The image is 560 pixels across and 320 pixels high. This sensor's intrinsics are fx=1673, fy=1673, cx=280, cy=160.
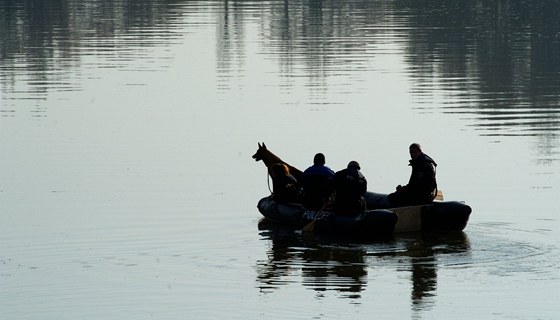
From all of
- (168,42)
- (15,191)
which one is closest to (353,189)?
(15,191)

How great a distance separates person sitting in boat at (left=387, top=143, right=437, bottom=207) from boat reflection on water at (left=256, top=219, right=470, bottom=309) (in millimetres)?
751

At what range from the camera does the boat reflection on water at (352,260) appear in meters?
25.0

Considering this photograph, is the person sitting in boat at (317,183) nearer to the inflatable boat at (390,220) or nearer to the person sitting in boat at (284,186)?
the inflatable boat at (390,220)

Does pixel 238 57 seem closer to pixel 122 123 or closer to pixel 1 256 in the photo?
pixel 122 123

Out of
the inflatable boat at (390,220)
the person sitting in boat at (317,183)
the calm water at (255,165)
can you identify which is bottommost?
the calm water at (255,165)

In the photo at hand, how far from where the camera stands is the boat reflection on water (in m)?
25.0

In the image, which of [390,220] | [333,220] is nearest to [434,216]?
[390,220]

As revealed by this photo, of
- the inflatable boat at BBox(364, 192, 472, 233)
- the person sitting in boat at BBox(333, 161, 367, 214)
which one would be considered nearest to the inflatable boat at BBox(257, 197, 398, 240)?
Answer: the person sitting in boat at BBox(333, 161, 367, 214)

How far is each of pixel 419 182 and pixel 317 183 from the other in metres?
1.96

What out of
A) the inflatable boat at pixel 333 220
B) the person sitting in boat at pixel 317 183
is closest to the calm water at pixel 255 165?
the inflatable boat at pixel 333 220

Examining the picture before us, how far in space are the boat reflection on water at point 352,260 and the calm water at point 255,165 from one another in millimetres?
65

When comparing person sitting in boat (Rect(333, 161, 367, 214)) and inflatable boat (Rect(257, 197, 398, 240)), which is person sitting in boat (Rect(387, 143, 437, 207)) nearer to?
person sitting in boat (Rect(333, 161, 367, 214))

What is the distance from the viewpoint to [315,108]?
4991 cm

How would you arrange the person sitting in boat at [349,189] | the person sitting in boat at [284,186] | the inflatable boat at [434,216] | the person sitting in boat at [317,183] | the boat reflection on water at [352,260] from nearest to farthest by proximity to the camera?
the boat reflection on water at [352,260], the person sitting in boat at [349,189], the inflatable boat at [434,216], the person sitting in boat at [317,183], the person sitting in boat at [284,186]
